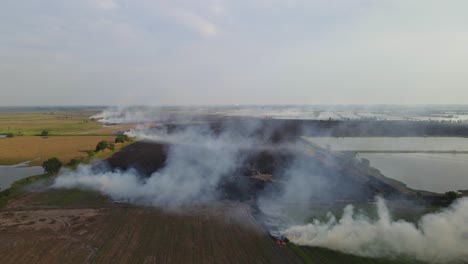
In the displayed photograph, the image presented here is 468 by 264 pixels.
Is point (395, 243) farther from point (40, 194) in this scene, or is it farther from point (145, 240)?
point (40, 194)

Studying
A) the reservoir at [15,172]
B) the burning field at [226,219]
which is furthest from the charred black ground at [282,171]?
the reservoir at [15,172]

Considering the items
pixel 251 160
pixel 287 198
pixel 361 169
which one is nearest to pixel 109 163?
pixel 251 160

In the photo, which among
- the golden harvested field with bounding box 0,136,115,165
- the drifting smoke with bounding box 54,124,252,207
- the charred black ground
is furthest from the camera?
the golden harvested field with bounding box 0,136,115,165

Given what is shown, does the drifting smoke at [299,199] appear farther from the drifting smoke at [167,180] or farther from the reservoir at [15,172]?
the reservoir at [15,172]

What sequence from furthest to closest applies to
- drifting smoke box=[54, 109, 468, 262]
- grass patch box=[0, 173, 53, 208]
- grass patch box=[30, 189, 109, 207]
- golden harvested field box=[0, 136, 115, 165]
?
golden harvested field box=[0, 136, 115, 165] → grass patch box=[0, 173, 53, 208] → grass patch box=[30, 189, 109, 207] → drifting smoke box=[54, 109, 468, 262]

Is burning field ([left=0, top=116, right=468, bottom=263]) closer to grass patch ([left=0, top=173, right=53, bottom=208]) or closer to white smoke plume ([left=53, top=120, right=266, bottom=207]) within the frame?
white smoke plume ([left=53, top=120, right=266, bottom=207])

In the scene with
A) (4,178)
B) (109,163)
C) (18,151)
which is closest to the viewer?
(4,178)

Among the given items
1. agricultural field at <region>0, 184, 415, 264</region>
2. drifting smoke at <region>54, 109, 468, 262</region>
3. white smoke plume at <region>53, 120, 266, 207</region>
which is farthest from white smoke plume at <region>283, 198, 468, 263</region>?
white smoke plume at <region>53, 120, 266, 207</region>
